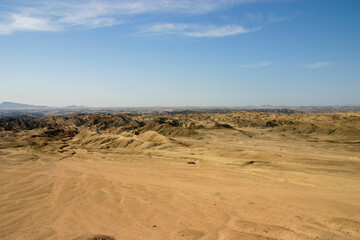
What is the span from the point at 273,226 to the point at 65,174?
12968 mm

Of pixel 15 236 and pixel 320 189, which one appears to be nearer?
pixel 15 236

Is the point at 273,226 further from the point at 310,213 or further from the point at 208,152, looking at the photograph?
the point at 208,152

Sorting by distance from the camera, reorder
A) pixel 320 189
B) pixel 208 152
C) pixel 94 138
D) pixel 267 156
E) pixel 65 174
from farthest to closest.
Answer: pixel 94 138 → pixel 208 152 → pixel 267 156 → pixel 65 174 → pixel 320 189

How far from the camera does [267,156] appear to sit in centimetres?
1794

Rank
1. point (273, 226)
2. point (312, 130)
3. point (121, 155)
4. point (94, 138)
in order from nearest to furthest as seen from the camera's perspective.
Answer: point (273, 226), point (121, 155), point (94, 138), point (312, 130)

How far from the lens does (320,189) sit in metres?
10.4

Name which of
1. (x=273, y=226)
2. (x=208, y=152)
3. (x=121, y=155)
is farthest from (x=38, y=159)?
(x=273, y=226)

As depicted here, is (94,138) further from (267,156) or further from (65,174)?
(267,156)

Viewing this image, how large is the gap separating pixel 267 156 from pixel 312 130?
2747cm

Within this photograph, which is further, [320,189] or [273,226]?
[320,189]

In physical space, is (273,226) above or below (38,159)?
above

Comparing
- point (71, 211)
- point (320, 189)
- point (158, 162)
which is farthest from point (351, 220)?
point (158, 162)

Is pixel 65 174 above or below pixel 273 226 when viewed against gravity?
below

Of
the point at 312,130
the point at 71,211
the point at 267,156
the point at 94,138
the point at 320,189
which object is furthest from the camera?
the point at 312,130
